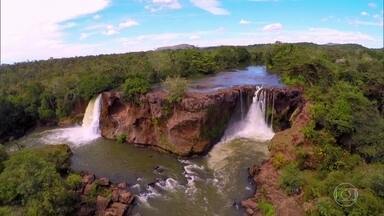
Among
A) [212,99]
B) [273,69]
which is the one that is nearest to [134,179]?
[212,99]

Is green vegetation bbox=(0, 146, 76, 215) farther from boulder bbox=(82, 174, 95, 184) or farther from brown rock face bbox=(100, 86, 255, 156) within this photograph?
brown rock face bbox=(100, 86, 255, 156)

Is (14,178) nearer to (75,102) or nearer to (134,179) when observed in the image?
(134,179)

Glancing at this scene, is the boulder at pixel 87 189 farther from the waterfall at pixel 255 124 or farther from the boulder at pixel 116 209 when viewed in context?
the waterfall at pixel 255 124

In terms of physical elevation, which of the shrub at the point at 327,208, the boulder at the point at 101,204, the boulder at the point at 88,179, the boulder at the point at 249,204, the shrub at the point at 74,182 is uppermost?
the shrub at the point at 327,208

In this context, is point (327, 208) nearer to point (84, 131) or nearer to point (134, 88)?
point (134, 88)

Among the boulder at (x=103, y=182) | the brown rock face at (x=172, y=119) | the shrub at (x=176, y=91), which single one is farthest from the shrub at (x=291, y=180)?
the shrub at (x=176, y=91)

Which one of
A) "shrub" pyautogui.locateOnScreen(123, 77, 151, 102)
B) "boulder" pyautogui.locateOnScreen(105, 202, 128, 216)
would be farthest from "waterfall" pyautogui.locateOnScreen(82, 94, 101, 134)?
"boulder" pyautogui.locateOnScreen(105, 202, 128, 216)
